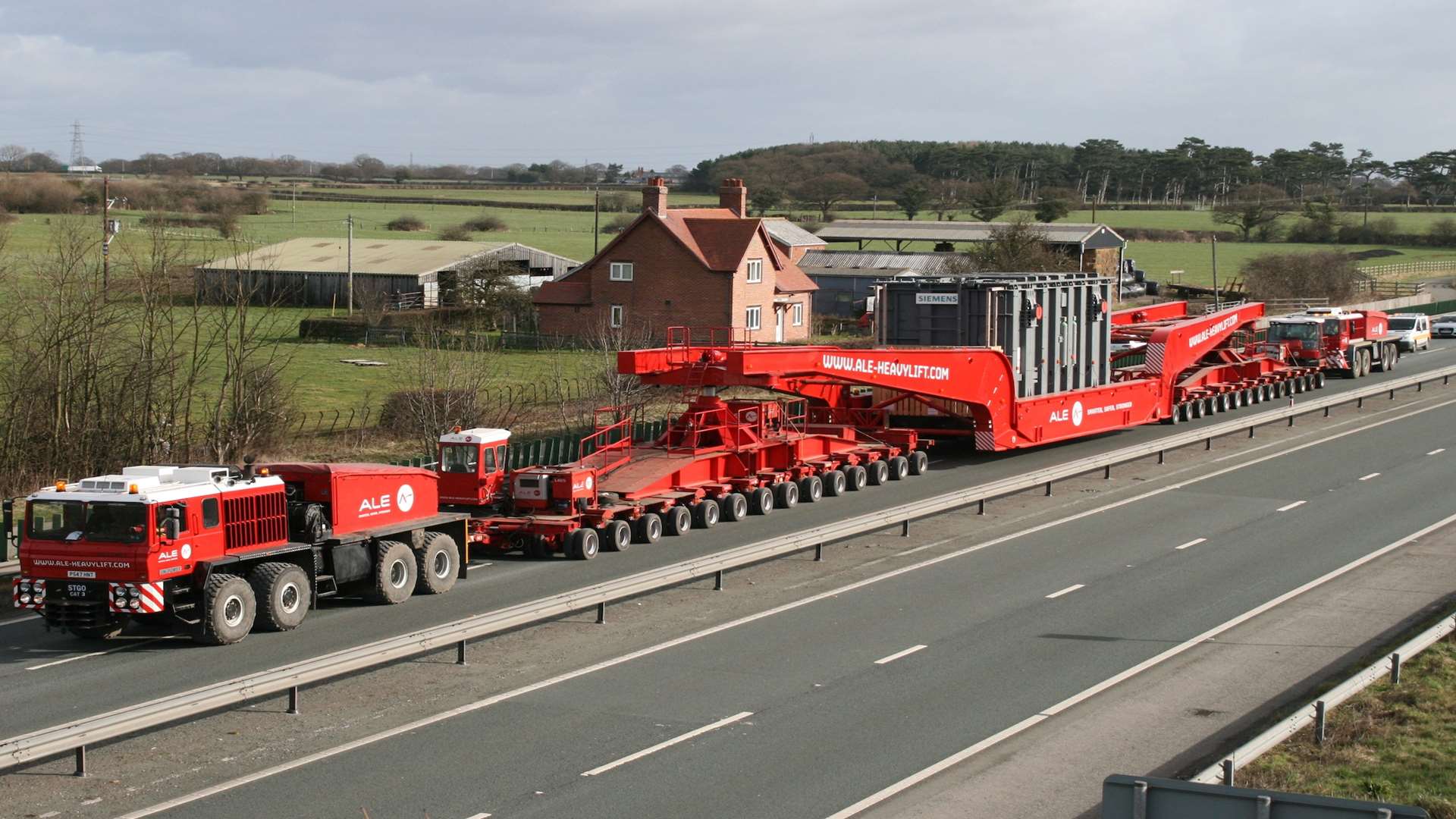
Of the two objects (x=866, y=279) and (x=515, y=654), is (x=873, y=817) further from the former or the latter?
(x=866, y=279)

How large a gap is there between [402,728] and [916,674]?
5946 millimetres

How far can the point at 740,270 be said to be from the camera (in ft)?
217

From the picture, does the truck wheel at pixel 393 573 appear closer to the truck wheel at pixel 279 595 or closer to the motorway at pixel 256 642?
the motorway at pixel 256 642

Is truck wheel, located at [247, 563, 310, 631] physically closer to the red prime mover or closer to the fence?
the red prime mover

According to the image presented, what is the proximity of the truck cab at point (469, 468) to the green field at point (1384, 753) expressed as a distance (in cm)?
1446

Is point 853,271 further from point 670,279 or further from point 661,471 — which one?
point 661,471

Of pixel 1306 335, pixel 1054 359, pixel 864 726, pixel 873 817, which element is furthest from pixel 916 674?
pixel 1306 335

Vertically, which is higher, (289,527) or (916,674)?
(289,527)

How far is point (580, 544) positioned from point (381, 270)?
196 feet

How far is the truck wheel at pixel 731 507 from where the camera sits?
28.0 meters

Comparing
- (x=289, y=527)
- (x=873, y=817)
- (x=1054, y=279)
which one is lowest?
(x=873, y=817)

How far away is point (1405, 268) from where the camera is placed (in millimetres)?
110062

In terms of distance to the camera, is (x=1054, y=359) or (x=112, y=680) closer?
(x=112, y=680)

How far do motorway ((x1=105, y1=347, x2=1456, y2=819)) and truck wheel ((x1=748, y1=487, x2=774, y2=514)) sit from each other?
15.5 feet
